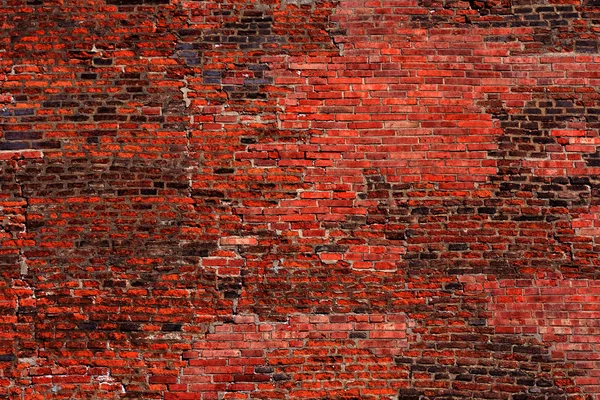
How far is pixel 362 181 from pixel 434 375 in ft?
5.13

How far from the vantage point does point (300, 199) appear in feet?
15.6

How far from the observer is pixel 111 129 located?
15.8 feet

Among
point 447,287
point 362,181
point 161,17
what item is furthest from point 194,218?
point 447,287

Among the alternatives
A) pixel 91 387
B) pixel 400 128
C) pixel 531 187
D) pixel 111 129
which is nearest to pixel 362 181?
pixel 400 128

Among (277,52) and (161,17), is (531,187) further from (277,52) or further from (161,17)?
(161,17)

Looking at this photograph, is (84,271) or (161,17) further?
(161,17)

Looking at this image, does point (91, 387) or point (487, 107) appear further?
point (487, 107)

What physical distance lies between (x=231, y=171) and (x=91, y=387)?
1922 mm

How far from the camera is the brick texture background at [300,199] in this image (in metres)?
4.55

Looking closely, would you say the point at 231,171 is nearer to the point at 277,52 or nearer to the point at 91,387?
the point at 277,52

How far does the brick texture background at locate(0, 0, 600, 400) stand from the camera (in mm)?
4555

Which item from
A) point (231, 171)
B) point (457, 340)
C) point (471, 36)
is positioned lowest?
point (457, 340)

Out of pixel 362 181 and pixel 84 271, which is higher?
pixel 362 181

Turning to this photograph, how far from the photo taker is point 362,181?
4.77m
